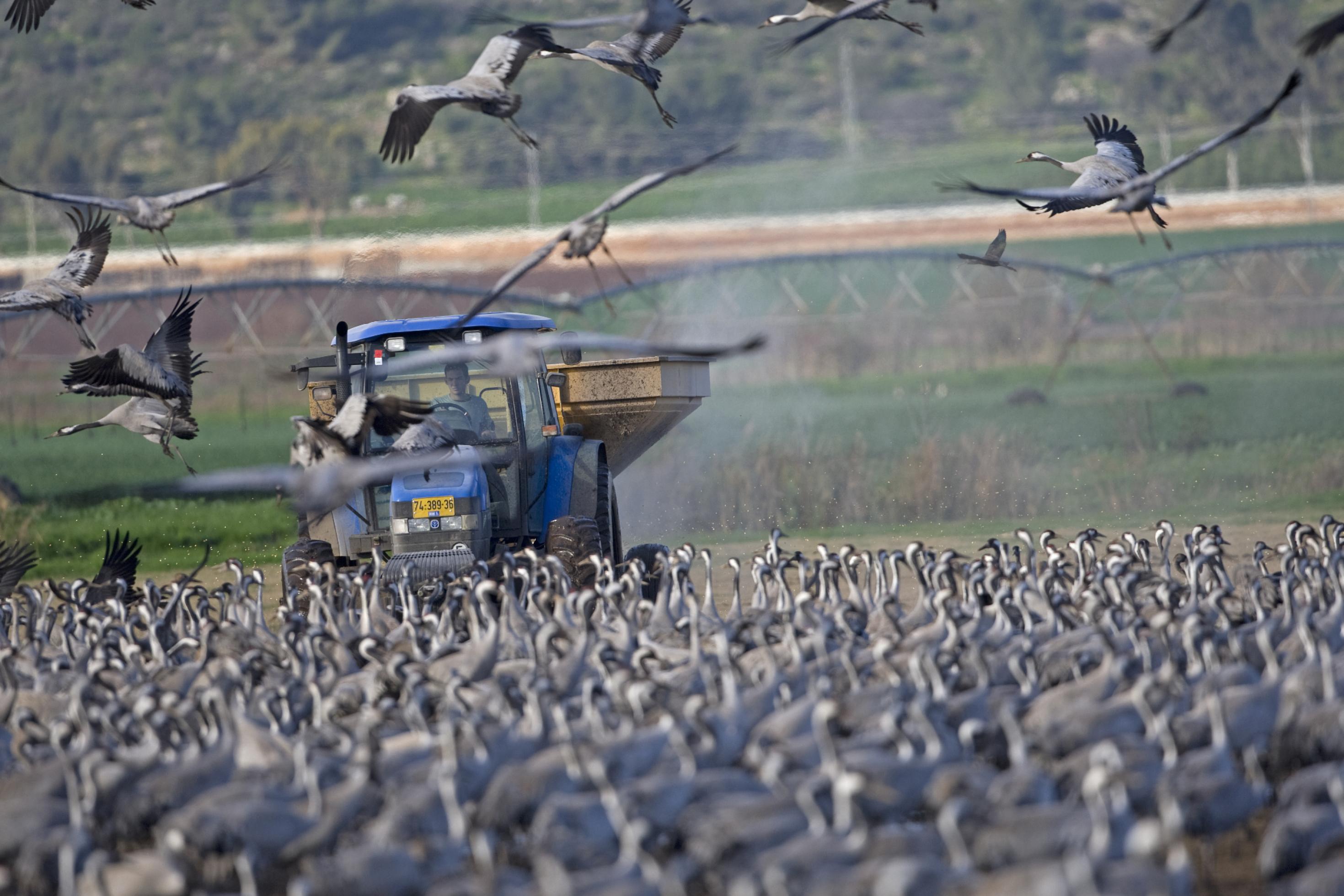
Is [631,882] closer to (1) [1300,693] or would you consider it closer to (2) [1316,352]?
(1) [1300,693]

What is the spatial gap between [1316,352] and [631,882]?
92.8ft

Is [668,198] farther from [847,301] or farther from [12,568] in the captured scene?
[12,568]

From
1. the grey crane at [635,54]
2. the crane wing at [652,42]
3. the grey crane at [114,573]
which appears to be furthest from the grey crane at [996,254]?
the grey crane at [114,573]

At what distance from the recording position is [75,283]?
41.3 feet

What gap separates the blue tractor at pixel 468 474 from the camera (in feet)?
40.5

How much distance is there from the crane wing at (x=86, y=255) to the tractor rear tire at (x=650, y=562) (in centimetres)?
467

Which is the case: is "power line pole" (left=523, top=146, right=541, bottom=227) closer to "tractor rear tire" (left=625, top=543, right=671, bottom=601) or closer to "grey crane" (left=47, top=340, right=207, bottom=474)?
"tractor rear tire" (left=625, top=543, right=671, bottom=601)

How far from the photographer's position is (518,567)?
12.6 metres

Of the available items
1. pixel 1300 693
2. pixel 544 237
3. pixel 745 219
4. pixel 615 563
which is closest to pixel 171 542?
pixel 544 237

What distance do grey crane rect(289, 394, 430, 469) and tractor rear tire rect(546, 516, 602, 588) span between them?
2265mm

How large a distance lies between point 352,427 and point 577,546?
2.58 m

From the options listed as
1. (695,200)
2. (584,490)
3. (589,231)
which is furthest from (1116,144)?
(695,200)

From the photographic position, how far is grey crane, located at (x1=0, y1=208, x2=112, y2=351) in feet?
38.4

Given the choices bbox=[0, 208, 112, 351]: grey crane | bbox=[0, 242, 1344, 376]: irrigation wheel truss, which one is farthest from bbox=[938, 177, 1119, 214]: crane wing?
bbox=[0, 242, 1344, 376]: irrigation wheel truss
